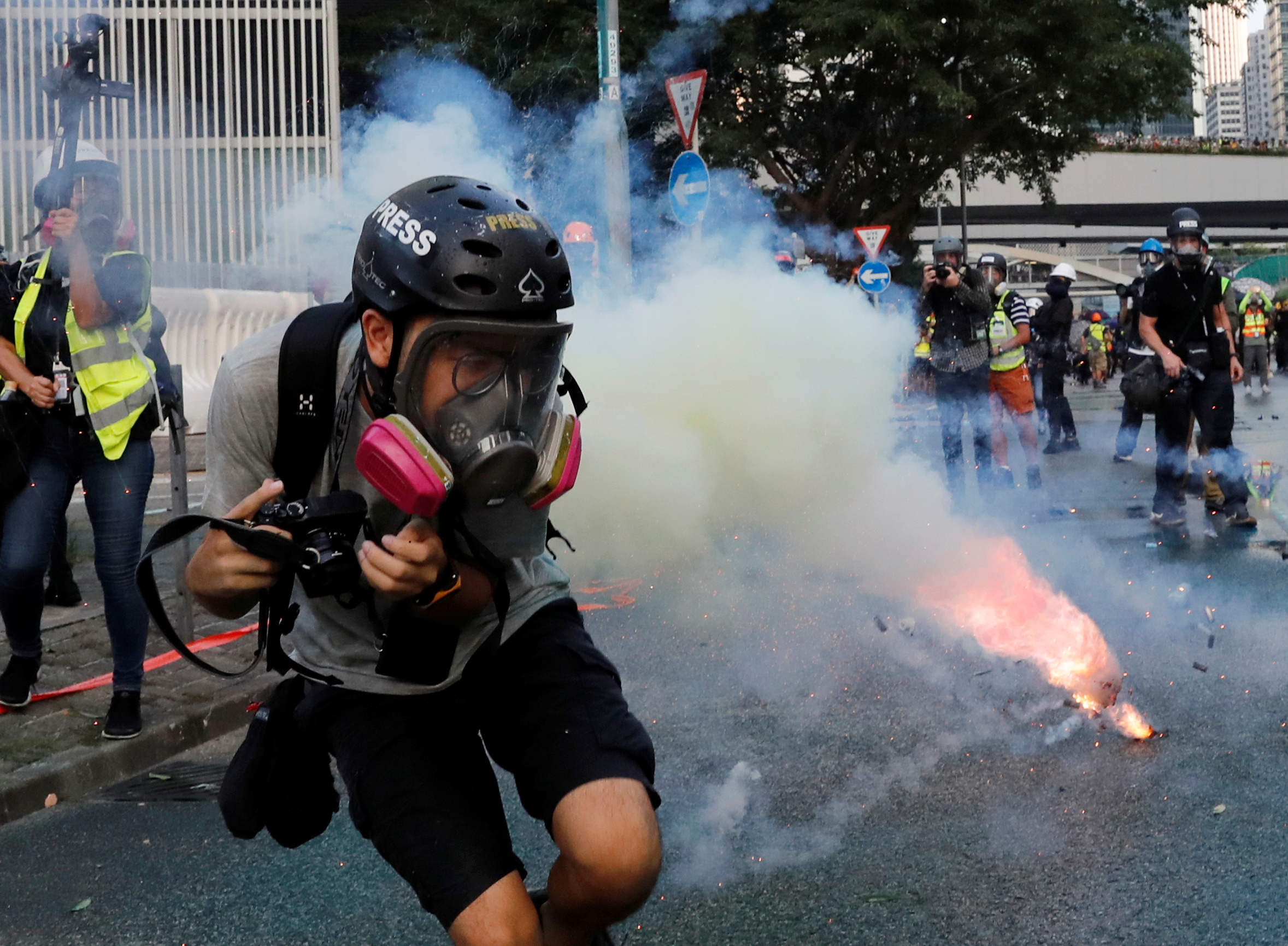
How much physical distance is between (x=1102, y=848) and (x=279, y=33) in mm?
10400

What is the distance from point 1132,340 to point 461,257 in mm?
9013

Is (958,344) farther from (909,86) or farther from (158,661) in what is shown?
(909,86)

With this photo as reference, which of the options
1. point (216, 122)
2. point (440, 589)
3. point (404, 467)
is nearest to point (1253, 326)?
point (216, 122)

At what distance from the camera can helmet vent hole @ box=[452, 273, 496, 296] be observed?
213 cm

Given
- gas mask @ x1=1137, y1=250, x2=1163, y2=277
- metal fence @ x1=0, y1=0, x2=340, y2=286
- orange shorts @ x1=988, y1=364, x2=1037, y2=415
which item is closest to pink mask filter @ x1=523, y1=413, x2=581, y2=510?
orange shorts @ x1=988, y1=364, x2=1037, y2=415

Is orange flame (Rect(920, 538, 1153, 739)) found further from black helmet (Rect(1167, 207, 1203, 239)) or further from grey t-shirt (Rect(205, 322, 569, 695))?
grey t-shirt (Rect(205, 322, 569, 695))

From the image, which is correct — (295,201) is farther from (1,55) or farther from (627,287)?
(627,287)

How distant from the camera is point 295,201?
11.8m

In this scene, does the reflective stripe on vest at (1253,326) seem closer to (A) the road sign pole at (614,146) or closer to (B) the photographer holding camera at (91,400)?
(A) the road sign pole at (614,146)

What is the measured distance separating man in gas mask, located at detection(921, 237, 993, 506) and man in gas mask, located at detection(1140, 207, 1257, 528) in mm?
1441

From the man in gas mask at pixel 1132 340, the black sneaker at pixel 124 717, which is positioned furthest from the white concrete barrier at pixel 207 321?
the black sneaker at pixel 124 717

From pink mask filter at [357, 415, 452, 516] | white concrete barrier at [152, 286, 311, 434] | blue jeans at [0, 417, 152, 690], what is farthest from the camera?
white concrete barrier at [152, 286, 311, 434]

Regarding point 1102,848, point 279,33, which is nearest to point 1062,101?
point 279,33

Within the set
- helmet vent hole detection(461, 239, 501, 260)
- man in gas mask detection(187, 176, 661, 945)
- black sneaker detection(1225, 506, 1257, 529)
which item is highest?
helmet vent hole detection(461, 239, 501, 260)
